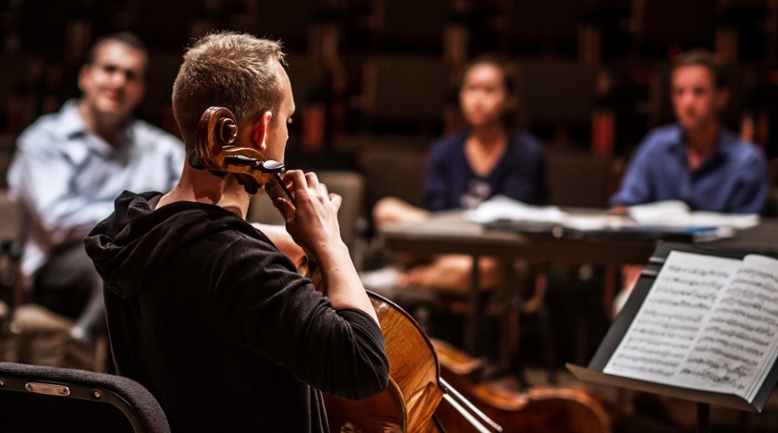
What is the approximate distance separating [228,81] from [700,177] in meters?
2.61

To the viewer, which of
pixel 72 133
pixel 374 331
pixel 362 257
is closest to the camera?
pixel 374 331

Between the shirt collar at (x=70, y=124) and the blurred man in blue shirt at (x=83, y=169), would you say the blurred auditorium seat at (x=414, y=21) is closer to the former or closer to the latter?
the blurred man in blue shirt at (x=83, y=169)

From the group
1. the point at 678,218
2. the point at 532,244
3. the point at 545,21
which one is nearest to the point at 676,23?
the point at 545,21

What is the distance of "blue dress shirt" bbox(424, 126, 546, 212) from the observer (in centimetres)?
365

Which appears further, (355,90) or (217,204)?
(355,90)

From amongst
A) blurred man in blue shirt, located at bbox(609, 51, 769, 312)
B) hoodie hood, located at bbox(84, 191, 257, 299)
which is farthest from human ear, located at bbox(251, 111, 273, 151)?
blurred man in blue shirt, located at bbox(609, 51, 769, 312)

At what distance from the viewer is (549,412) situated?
223 centimetres

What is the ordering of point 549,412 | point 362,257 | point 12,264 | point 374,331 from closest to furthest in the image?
point 374,331 < point 549,412 < point 12,264 < point 362,257

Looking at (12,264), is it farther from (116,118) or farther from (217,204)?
(217,204)

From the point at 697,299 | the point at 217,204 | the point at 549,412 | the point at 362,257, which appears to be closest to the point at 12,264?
the point at 362,257

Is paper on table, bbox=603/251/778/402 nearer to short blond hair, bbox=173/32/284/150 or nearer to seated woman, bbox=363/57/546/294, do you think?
short blond hair, bbox=173/32/284/150

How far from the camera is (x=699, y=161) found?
3.44 metres

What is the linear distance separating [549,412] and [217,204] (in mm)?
1259

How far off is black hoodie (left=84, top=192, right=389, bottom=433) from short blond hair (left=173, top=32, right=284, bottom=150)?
13 centimetres
